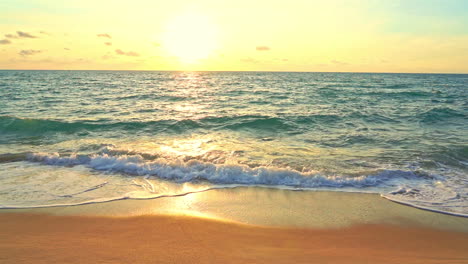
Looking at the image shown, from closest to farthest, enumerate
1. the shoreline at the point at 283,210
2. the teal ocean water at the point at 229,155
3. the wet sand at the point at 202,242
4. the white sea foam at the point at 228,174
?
1. the wet sand at the point at 202,242
2. the shoreline at the point at 283,210
3. the teal ocean water at the point at 229,155
4. the white sea foam at the point at 228,174

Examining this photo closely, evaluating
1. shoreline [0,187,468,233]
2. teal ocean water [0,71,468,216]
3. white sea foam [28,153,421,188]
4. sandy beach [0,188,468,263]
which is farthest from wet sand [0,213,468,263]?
white sea foam [28,153,421,188]

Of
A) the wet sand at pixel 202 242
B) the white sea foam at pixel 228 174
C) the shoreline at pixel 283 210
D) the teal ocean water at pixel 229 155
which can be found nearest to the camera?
the wet sand at pixel 202 242

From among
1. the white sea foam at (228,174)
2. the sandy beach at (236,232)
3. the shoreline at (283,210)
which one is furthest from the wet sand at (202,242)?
the white sea foam at (228,174)

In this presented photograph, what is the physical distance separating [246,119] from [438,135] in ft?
27.0

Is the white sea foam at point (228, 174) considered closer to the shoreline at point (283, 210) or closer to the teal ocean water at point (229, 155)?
the teal ocean water at point (229, 155)

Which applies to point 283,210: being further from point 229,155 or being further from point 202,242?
point 229,155

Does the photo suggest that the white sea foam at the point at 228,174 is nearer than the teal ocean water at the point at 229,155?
No

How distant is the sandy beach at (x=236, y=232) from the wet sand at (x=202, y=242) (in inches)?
0.5

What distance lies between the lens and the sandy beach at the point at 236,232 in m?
3.77

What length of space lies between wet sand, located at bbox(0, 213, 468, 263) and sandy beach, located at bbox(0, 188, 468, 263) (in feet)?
0.04

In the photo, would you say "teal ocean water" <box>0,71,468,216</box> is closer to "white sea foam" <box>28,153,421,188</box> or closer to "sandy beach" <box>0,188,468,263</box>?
"white sea foam" <box>28,153,421,188</box>

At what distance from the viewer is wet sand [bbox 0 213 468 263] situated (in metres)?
3.71

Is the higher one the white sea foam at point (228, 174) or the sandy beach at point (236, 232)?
the white sea foam at point (228, 174)

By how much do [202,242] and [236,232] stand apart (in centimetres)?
61
